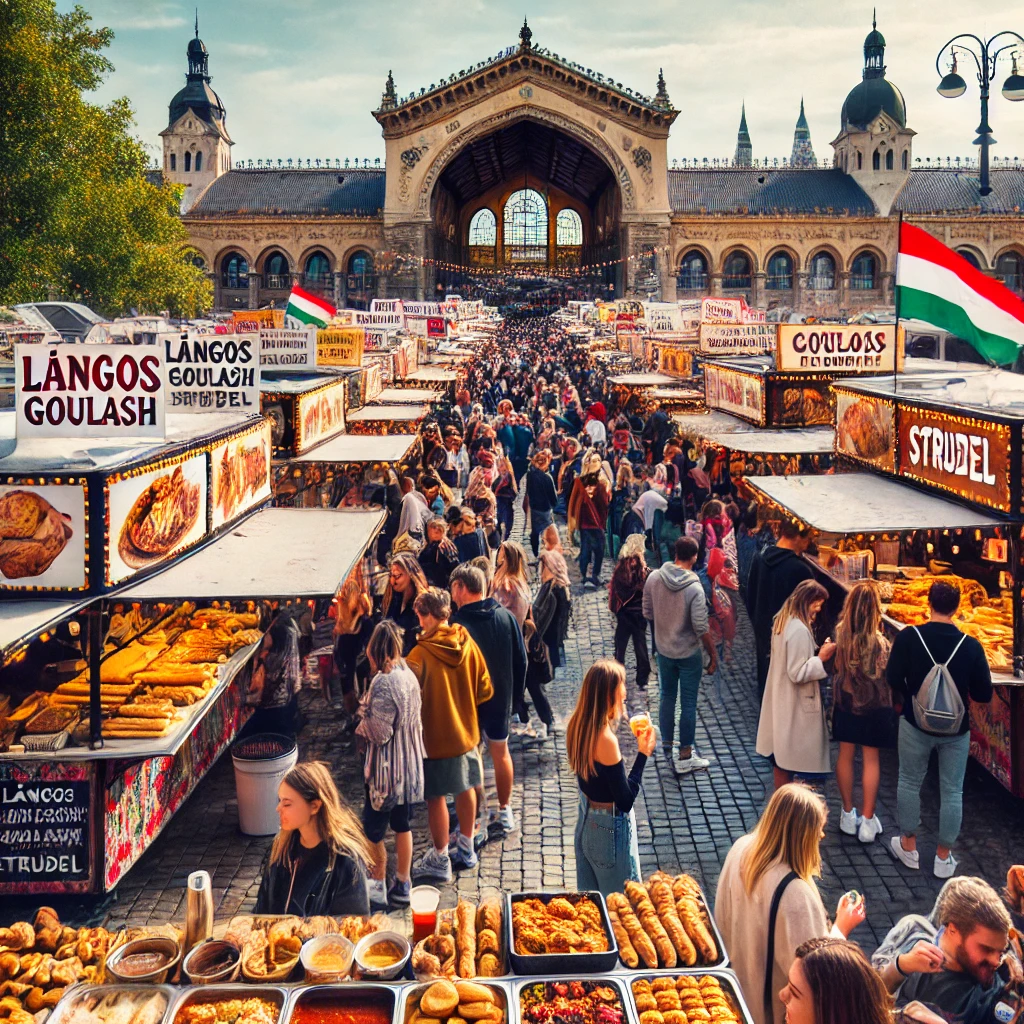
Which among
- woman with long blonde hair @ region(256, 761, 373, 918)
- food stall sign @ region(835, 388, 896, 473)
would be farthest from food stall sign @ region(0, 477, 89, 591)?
food stall sign @ region(835, 388, 896, 473)

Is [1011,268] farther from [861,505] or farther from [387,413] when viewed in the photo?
[861,505]

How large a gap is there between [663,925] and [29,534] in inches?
150

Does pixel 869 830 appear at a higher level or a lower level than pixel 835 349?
lower

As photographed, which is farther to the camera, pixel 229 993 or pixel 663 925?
pixel 663 925

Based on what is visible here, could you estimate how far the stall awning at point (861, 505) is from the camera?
7.43 metres

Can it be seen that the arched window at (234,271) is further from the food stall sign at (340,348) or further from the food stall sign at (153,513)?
the food stall sign at (153,513)

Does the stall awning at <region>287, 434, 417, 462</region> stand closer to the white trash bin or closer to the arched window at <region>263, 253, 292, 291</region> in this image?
the white trash bin

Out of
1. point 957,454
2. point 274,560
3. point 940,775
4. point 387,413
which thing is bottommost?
point 940,775

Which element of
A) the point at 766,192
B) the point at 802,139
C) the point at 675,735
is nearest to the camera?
the point at 675,735

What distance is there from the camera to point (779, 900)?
12.8 feet

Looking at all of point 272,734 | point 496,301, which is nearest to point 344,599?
point 272,734

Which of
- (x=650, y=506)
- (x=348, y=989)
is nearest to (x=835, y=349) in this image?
(x=650, y=506)

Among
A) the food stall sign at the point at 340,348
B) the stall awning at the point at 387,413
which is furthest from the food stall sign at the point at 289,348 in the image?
the food stall sign at the point at 340,348

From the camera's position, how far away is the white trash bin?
6938 mm
